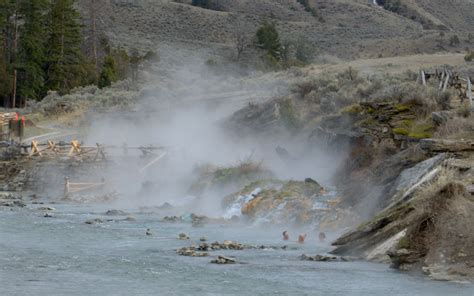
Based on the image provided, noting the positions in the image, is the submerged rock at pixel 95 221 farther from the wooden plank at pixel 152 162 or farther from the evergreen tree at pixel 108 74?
the evergreen tree at pixel 108 74

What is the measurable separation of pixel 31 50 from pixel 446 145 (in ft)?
223

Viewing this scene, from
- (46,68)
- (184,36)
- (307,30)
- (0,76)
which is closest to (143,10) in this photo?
(184,36)

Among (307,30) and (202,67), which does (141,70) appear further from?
(307,30)

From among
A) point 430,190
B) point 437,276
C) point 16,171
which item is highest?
point 430,190

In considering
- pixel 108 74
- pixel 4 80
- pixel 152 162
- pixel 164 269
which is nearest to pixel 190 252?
pixel 164 269

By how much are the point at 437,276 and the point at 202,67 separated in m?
88.5

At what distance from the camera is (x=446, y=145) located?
27625 mm

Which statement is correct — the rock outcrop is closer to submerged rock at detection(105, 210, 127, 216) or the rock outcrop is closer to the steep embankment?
submerged rock at detection(105, 210, 127, 216)

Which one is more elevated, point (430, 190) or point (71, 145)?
point (430, 190)

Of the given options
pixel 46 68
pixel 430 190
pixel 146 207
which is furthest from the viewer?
pixel 46 68

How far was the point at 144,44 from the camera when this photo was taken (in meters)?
129

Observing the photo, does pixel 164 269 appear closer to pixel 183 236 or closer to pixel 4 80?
pixel 183 236

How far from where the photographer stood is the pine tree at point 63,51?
304 feet

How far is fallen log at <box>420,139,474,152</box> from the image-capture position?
27.1 m
